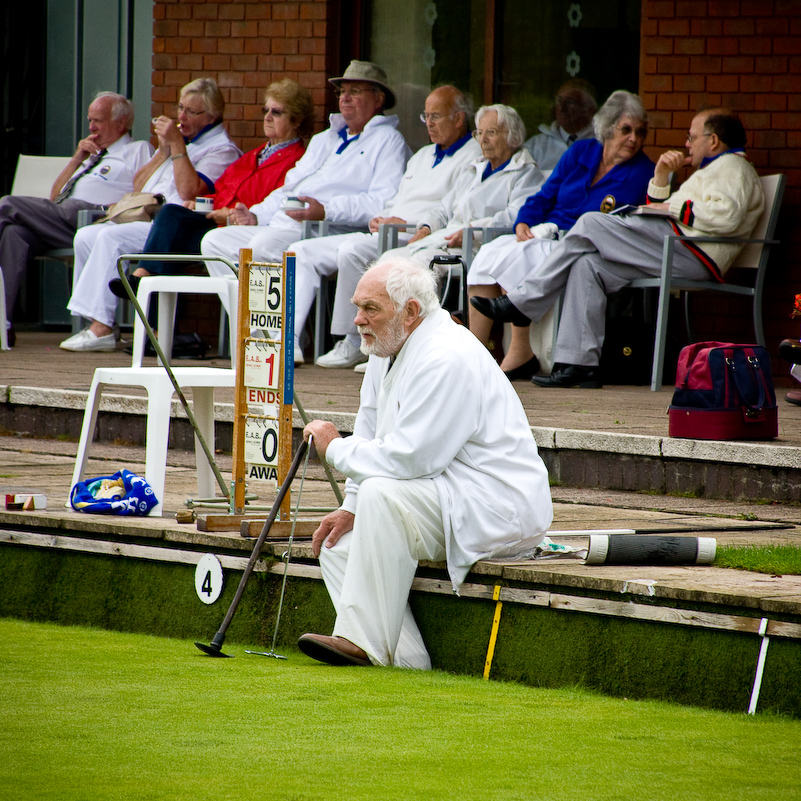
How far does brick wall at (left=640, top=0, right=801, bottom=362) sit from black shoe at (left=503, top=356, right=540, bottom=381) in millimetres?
1030

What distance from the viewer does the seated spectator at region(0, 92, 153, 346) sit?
9539mm

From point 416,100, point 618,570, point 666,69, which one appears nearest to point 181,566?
point 618,570

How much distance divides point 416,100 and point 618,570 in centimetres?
620

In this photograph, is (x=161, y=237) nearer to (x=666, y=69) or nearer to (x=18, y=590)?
(x=666, y=69)

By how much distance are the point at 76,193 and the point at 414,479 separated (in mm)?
6477

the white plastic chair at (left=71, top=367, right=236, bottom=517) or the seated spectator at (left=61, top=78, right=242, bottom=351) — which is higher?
the seated spectator at (left=61, top=78, right=242, bottom=351)

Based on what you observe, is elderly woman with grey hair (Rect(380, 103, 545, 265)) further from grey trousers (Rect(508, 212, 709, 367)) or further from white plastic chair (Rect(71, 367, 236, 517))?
white plastic chair (Rect(71, 367, 236, 517))

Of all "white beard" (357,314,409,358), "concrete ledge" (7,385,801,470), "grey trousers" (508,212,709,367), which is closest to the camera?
"white beard" (357,314,409,358)

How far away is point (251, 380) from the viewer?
4.43 m

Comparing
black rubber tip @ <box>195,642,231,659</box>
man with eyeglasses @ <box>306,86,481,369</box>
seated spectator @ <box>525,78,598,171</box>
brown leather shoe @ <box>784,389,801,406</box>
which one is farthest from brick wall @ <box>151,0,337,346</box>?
black rubber tip @ <box>195,642,231,659</box>

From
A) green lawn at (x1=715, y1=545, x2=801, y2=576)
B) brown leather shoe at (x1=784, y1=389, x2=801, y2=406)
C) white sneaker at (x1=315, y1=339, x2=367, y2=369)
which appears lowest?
green lawn at (x1=715, y1=545, x2=801, y2=576)

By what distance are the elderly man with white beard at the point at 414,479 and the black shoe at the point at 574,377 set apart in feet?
10.4

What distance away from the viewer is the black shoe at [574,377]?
7.20 metres

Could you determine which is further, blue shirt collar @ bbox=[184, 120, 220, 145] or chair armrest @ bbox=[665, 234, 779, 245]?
blue shirt collar @ bbox=[184, 120, 220, 145]
